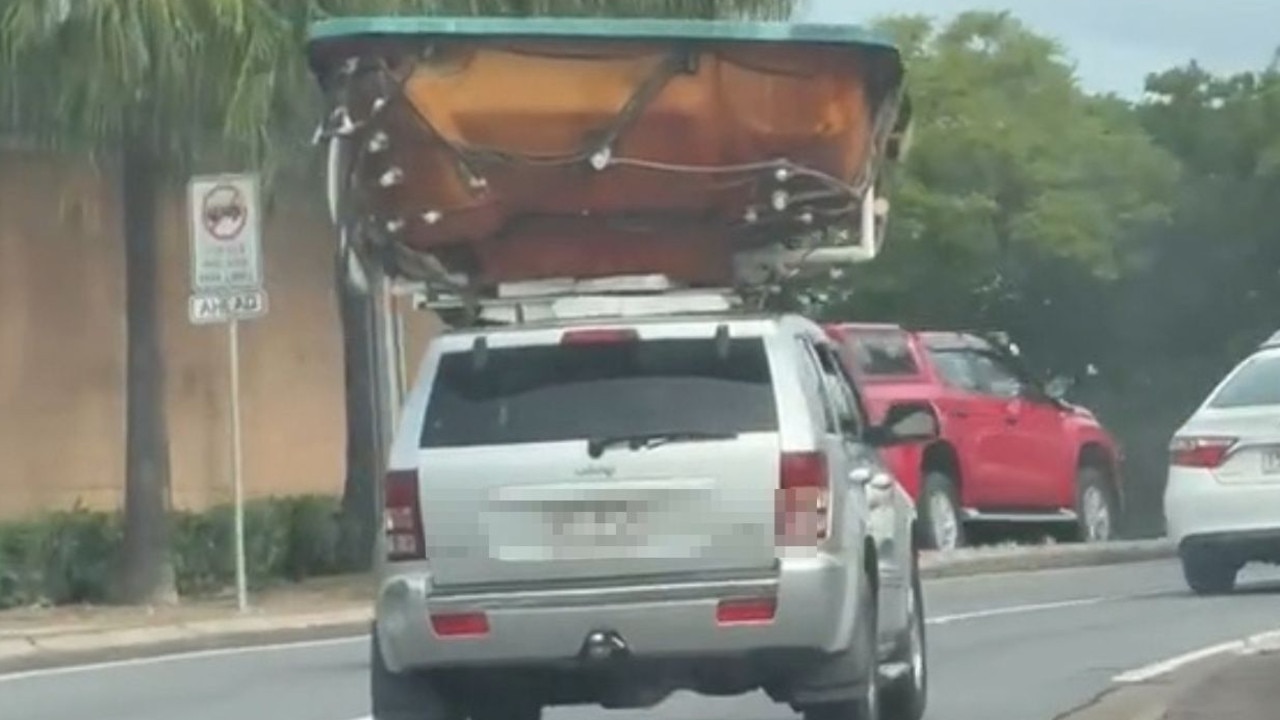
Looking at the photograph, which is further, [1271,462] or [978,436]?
[978,436]

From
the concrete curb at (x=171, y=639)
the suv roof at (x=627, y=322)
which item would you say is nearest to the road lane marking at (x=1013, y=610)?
the concrete curb at (x=171, y=639)

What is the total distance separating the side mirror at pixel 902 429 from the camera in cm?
1460

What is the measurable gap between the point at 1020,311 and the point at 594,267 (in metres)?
30.2

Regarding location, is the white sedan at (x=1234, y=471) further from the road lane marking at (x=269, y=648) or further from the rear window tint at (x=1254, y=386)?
the road lane marking at (x=269, y=648)

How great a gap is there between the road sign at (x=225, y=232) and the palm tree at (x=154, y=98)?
55cm

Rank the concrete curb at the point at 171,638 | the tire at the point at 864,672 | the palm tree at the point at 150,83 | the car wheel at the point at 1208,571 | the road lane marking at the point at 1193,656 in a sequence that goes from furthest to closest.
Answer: the palm tree at the point at 150,83 < the car wheel at the point at 1208,571 < the concrete curb at the point at 171,638 < the road lane marking at the point at 1193,656 < the tire at the point at 864,672

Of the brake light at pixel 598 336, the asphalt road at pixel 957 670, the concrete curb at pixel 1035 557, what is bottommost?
the concrete curb at pixel 1035 557

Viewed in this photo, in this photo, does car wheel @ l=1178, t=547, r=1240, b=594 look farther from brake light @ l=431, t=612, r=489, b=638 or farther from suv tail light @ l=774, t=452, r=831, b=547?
brake light @ l=431, t=612, r=489, b=638

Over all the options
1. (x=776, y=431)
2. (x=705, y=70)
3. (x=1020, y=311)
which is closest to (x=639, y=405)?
(x=776, y=431)

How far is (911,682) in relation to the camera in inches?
583

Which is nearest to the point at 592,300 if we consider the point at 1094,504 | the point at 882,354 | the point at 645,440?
the point at 645,440

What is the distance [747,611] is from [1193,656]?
18.2 ft

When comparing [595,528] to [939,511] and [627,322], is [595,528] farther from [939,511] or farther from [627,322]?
[939,511]

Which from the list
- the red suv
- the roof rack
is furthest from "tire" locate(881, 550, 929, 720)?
the red suv
